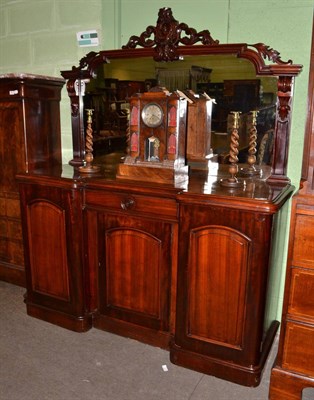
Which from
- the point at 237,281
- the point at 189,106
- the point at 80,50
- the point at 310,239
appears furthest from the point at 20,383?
the point at 80,50

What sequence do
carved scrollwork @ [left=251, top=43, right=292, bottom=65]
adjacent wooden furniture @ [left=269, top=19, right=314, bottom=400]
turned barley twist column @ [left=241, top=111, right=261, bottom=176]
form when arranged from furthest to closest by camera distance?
turned barley twist column @ [left=241, top=111, right=261, bottom=176]
carved scrollwork @ [left=251, top=43, right=292, bottom=65]
adjacent wooden furniture @ [left=269, top=19, right=314, bottom=400]

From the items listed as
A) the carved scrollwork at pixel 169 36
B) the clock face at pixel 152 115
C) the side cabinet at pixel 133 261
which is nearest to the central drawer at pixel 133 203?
the side cabinet at pixel 133 261

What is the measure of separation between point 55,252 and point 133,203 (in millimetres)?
697

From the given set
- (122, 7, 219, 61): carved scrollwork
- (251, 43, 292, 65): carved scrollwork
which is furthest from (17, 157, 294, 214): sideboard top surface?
(122, 7, 219, 61): carved scrollwork

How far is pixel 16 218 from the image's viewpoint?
315 cm

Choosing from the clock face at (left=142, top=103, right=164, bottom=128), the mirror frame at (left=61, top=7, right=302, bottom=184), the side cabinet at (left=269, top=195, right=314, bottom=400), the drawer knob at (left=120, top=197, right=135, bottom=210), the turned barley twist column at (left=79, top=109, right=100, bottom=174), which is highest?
the mirror frame at (left=61, top=7, right=302, bottom=184)

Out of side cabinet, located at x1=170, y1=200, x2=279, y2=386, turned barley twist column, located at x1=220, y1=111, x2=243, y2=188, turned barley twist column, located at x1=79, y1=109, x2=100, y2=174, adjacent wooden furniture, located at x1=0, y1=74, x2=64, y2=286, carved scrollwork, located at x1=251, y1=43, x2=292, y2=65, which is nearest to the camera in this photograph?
side cabinet, located at x1=170, y1=200, x2=279, y2=386

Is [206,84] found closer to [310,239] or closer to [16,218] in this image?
[310,239]

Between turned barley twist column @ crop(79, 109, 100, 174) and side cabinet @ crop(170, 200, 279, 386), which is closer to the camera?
side cabinet @ crop(170, 200, 279, 386)

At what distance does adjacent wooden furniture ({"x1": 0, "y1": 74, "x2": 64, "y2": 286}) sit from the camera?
2820mm

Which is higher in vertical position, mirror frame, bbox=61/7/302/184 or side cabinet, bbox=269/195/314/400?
mirror frame, bbox=61/7/302/184

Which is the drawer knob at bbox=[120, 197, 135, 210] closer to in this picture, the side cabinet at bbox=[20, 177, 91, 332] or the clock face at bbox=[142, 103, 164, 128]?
the side cabinet at bbox=[20, 177, 91, 332]

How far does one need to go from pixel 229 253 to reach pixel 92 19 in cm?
197

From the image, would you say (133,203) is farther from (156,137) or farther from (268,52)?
(268,52)
